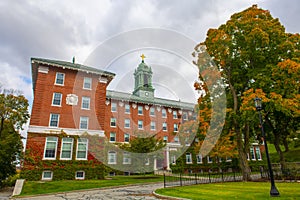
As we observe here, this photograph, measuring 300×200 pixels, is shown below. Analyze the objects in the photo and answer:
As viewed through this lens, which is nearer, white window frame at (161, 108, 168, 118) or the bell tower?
white window frame at (161, 108, 168, 118)

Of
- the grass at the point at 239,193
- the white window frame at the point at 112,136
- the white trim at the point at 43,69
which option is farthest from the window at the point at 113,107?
the grass at the point at 239,193

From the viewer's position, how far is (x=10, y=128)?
80.5ft

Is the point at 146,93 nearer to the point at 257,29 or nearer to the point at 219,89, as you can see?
the point at 219,89

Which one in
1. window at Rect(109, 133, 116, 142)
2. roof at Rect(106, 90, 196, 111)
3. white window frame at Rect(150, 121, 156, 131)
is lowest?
window at Rect(109, 133, 116, 142)

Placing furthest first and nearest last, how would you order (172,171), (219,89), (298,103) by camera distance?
1. (172,171)
2. (219,89)
3. (298,103)

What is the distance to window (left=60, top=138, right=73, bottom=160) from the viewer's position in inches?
905

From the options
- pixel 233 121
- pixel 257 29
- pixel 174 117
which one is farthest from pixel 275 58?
pixel 174 117

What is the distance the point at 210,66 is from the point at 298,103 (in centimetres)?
772

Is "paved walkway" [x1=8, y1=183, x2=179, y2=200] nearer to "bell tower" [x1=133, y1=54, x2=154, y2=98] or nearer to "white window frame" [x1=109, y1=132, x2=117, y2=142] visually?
"white window frame" [x1=109, y1=132, x2=117, y2=142]

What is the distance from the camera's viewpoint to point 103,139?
82.5 feet

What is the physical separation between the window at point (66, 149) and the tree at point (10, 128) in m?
4.10

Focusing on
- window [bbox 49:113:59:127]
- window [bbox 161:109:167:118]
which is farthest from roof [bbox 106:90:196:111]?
window [bbox 49:113:59:127]

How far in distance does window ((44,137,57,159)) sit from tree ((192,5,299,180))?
1768 cm

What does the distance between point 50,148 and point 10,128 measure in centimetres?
617
